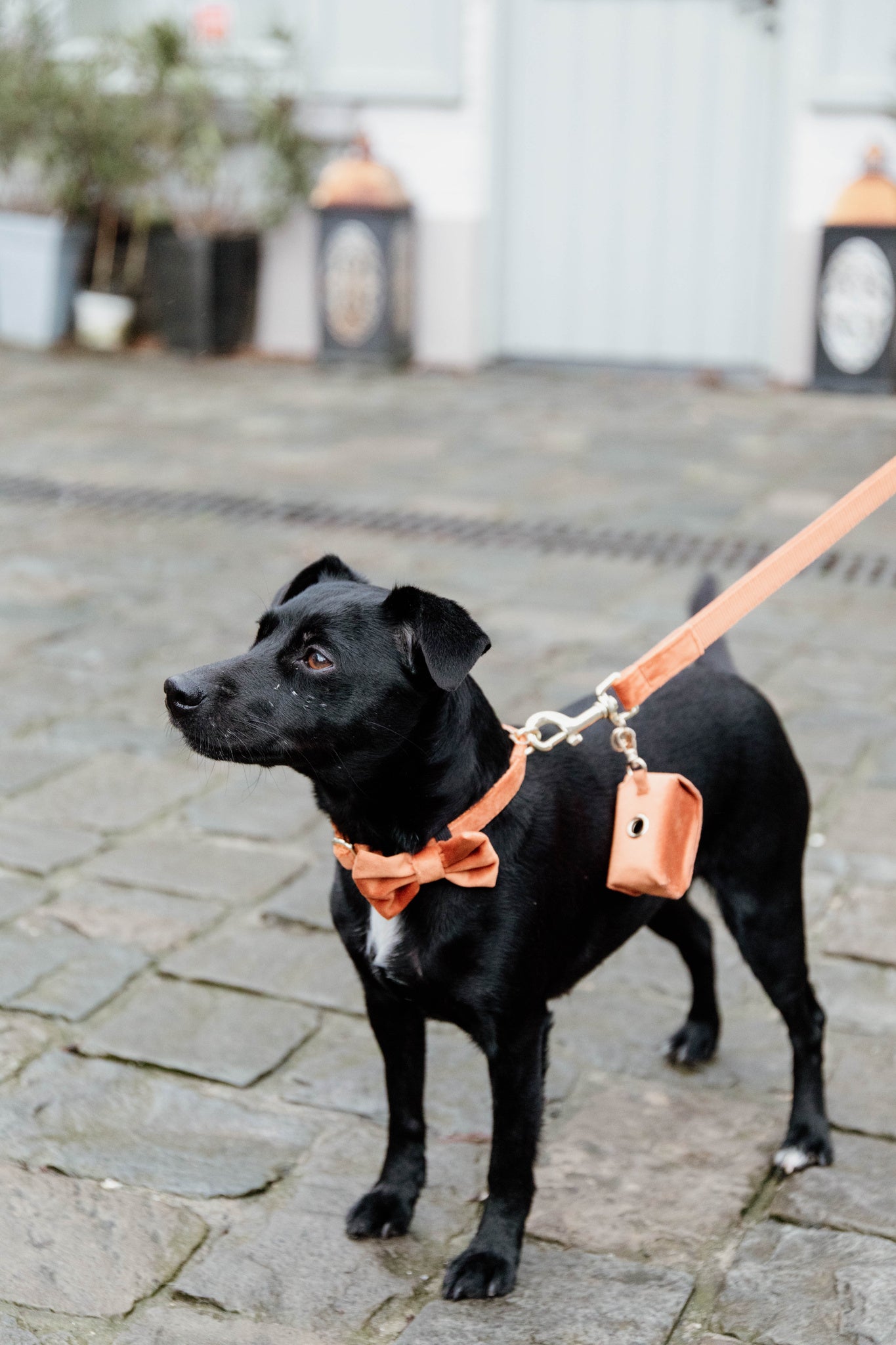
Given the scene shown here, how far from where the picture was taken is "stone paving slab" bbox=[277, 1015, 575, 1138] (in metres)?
2.68

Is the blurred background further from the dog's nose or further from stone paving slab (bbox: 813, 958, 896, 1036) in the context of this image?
the dog's nose

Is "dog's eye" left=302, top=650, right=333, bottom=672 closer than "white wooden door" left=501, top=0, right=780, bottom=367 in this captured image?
Yes

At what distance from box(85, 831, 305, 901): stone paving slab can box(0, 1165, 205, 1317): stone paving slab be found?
39.2 inches

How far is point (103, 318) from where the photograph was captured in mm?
9398

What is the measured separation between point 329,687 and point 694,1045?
44.7 inches

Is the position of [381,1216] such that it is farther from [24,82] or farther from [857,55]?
[24,82]

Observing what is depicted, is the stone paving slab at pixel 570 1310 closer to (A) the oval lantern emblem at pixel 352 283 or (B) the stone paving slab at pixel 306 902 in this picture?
(B) the stone paving slab at pixel 306 902

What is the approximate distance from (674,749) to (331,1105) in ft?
2.83

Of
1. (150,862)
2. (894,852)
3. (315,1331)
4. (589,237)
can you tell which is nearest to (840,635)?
(894,852)

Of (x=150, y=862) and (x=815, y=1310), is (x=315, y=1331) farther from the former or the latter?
(x=150, y=862)

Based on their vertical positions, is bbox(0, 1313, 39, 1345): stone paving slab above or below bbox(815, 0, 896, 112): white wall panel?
below

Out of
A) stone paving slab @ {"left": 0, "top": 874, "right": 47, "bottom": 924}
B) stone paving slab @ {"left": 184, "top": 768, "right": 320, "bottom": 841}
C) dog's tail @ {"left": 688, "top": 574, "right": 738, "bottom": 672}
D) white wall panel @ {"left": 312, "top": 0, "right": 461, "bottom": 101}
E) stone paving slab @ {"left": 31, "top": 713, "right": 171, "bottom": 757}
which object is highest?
white wall panel @ {"left": 312, "top": 0, "right": 461, "bottom": 101}

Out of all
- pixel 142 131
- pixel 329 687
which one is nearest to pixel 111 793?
pixel 329 687

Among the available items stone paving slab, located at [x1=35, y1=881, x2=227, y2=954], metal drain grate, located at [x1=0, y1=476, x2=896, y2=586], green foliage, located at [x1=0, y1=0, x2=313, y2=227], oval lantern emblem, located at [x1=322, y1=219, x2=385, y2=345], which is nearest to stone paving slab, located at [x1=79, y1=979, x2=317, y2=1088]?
stone paving slab, located at [x1=35, y1=881, x2=227, y2=954]
